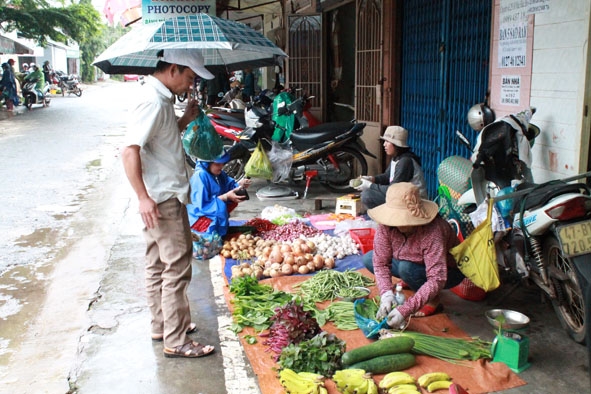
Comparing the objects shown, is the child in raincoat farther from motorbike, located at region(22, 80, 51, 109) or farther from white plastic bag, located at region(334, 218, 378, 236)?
motorbike, located at region(22, 80, 51, 109)

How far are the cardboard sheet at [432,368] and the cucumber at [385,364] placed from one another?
0.06 meters

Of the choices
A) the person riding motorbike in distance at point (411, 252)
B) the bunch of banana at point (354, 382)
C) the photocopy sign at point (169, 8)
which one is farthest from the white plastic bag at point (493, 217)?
the photocopy sign at point (169, 8)

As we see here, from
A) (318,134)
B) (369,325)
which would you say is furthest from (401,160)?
(318,134)

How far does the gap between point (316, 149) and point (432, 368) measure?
5.03 metres

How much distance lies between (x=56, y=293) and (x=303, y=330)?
8.26 feet

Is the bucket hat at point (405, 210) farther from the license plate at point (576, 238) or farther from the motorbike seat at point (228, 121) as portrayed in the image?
the motorbike seat at point (228, 121)

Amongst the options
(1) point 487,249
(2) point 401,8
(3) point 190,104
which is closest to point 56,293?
(3) point 190,104

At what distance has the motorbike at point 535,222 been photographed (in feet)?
11.0

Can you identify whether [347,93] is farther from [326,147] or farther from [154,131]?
[154,131]

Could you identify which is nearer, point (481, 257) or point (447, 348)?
point (447, 348)

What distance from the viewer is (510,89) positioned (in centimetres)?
546

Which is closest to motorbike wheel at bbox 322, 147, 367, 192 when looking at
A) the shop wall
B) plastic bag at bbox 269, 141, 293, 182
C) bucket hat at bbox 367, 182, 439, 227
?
plastic bag at bbox 269, 141, 293, 182

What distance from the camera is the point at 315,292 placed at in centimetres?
459

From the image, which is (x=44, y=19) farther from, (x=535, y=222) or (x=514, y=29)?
(x=535, y=222)
